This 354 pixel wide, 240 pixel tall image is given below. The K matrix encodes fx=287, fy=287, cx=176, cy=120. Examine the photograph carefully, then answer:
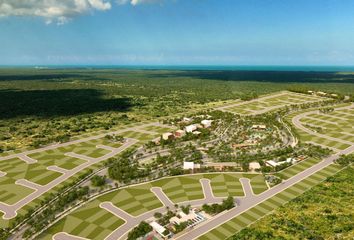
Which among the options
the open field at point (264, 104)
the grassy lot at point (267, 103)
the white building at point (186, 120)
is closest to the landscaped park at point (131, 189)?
the white building at point (186, 120)

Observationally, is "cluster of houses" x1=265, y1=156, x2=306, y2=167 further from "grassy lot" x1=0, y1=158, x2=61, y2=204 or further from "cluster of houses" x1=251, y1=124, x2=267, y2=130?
"grassy lot" x1=0, y1=158, x2=61, y2=204

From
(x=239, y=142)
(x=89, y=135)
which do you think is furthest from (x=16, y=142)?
(x=239, y=142)

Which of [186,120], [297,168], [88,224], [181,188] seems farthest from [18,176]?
[297,168]

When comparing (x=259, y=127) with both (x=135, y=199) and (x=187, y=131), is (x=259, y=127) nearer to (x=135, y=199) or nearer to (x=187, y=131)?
(x=187, y=131)

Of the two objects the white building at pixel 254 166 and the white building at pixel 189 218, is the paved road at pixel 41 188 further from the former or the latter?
the white building at pixel 254 166

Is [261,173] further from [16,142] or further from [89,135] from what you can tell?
[16,142]

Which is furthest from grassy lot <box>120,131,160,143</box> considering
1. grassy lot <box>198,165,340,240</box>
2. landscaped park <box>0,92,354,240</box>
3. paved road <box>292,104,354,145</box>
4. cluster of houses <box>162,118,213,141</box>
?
paved road <box>292,104,354,145</box>

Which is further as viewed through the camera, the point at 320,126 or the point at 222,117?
the point at 222,117
